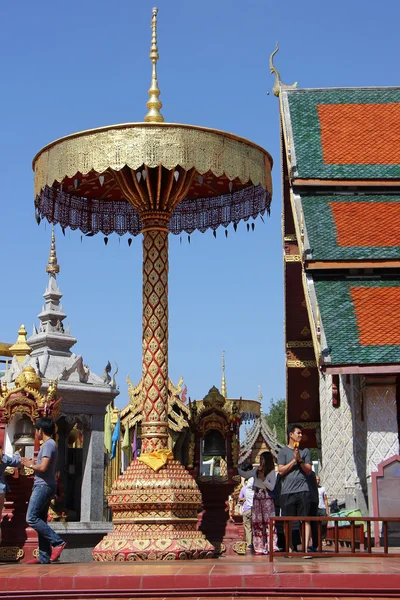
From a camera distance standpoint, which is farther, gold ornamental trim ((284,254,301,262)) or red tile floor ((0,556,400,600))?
gold ornamental trim ((284,254,301,262))

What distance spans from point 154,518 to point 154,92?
581 centimetres

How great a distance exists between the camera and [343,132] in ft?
76.0

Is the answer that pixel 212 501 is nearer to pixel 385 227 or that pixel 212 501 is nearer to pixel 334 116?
pixel 385 227

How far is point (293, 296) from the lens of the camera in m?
24.4

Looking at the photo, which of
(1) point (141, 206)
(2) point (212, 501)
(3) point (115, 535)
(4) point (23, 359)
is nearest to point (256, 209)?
(1) point (141, 206)

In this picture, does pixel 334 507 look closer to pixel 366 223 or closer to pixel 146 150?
pixel 366 223

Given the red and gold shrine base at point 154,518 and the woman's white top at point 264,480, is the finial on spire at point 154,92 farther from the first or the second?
the woman's white top at point 264,480

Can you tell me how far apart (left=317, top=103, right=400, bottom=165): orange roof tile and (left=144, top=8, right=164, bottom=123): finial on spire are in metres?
8.13

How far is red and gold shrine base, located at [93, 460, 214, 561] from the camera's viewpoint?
11.5 metres

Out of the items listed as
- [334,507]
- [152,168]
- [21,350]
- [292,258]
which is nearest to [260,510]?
[152,168]

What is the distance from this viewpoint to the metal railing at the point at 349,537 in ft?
29.1

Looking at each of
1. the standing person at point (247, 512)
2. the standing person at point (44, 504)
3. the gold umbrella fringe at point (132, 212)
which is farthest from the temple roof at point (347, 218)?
the standing person at point (44, 504)

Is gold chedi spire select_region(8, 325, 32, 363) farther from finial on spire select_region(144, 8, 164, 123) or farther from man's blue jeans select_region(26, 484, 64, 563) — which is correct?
man's blue jeans select_region(26, 484, 64, 563)

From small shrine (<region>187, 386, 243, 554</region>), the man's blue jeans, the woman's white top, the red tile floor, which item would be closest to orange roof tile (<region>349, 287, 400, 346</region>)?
small shrine (<region>187, 386, 243, 554</region>)
